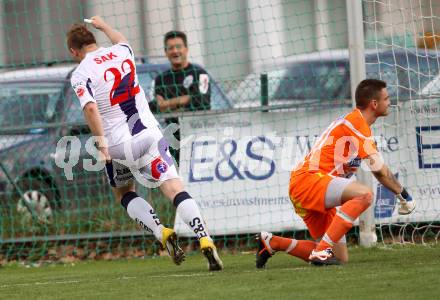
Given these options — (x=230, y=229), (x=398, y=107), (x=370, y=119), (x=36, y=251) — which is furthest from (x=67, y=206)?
(x=370, y=119)

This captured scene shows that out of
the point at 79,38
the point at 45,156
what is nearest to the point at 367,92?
the point at 79,38

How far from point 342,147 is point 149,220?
1559 millimetres

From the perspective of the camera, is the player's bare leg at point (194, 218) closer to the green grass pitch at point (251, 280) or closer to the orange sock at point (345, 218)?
the green grass pitch at point (251, 280)

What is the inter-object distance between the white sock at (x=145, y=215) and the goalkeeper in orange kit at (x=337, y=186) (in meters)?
0.78

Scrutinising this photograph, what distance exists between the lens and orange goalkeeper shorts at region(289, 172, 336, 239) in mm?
8367

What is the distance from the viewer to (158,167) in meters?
8.84

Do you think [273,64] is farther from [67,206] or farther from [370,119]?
[370,119]

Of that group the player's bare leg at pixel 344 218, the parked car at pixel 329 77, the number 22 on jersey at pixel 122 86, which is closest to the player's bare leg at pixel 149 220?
the number 22 on jersey at pixel 122 86

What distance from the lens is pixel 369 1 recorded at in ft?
35.6

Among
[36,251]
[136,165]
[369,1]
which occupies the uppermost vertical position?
[369,1]

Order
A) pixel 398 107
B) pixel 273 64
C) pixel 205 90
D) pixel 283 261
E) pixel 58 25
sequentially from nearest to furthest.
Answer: pixel 283 261 < pixel 398 107 < pixel 205 90 < pixel 273 64 < pixel 58 25

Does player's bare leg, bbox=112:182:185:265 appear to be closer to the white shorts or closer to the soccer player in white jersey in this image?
the soccer player in white jersey

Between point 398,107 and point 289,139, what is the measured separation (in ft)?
3.53

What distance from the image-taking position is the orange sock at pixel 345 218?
8.18 metres
